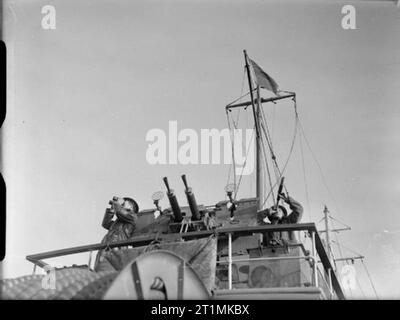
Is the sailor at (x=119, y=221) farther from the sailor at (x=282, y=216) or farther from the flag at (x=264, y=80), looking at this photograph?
the flag at (x=264, y=80)

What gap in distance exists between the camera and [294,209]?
1213 centimetres

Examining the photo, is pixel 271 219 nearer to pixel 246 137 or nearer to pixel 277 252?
pixel 277 252

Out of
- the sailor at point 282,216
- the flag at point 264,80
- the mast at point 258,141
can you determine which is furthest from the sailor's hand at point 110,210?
the flag at point 264,80

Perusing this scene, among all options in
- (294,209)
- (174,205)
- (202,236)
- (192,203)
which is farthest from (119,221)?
(294,209)

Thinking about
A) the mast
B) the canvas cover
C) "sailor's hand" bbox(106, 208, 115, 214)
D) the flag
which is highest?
the flag

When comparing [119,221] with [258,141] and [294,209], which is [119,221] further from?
[258,141]

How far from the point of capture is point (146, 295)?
754cm

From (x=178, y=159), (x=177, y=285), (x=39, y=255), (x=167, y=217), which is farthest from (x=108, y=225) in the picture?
(x=177, y=285)

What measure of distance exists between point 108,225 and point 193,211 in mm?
1972

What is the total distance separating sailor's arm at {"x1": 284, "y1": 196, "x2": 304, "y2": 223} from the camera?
1212cm

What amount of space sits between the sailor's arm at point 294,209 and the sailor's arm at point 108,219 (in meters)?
3.67

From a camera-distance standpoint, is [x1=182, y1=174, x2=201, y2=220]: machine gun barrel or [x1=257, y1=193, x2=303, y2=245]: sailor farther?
[x1=182, y1=174, x2=201, y2=220]: machine gun barrel

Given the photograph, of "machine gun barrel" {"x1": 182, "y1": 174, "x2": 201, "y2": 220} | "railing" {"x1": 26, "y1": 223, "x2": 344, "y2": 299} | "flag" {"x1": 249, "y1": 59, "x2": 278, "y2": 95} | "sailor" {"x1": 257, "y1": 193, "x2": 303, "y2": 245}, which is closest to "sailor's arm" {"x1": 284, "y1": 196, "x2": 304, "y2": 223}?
"sailor" {"x1": 257, "y1": 193, "x2": 303, "y2": 245}

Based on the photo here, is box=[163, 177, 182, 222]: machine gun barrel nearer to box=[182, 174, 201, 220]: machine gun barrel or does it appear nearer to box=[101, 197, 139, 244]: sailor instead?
box=[182, 174, 201, 220]: machine gun barrel
